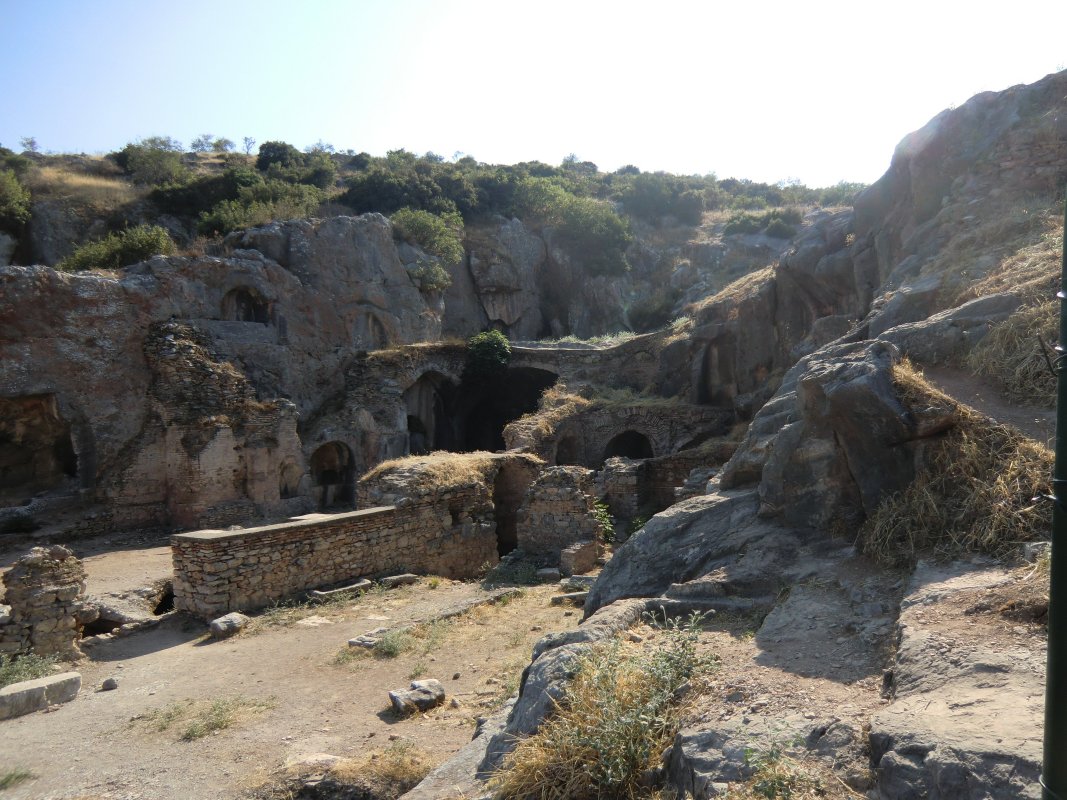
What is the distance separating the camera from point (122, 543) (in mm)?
17422

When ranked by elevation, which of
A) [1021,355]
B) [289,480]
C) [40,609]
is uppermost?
[1021,355]

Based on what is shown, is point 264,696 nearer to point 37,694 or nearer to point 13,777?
point 13,777

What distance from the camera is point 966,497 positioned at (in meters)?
4.70

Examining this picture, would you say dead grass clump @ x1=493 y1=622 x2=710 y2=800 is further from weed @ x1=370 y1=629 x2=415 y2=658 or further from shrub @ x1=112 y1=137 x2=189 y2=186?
shrub @ x1=112 y1=137 x2=189 y2=186

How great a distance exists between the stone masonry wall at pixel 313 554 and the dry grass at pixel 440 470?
0.53 meters

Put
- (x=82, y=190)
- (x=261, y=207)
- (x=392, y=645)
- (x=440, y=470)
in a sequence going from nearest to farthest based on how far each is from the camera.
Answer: (x=392, y=645) < (x=440, y=470) < (x=261, y=207) < (x=82, y=190)

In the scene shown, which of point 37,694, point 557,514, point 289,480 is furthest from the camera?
point 289,480

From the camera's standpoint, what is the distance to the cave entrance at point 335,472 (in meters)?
24.4

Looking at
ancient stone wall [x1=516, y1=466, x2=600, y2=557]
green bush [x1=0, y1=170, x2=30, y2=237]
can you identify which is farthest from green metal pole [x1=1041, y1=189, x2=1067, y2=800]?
green bush [x1=0, y1=170, x2=30, y2=237]

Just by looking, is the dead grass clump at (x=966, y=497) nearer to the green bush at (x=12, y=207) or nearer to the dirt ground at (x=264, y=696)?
the dirt ground at (x=264, y=696)

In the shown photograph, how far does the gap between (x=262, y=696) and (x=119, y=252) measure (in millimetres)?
21148

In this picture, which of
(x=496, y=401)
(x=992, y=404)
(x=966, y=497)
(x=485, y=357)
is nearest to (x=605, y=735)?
(x=966, y=497)

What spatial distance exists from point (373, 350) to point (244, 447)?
8.78 m

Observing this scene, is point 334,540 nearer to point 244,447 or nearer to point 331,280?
point 244,447
